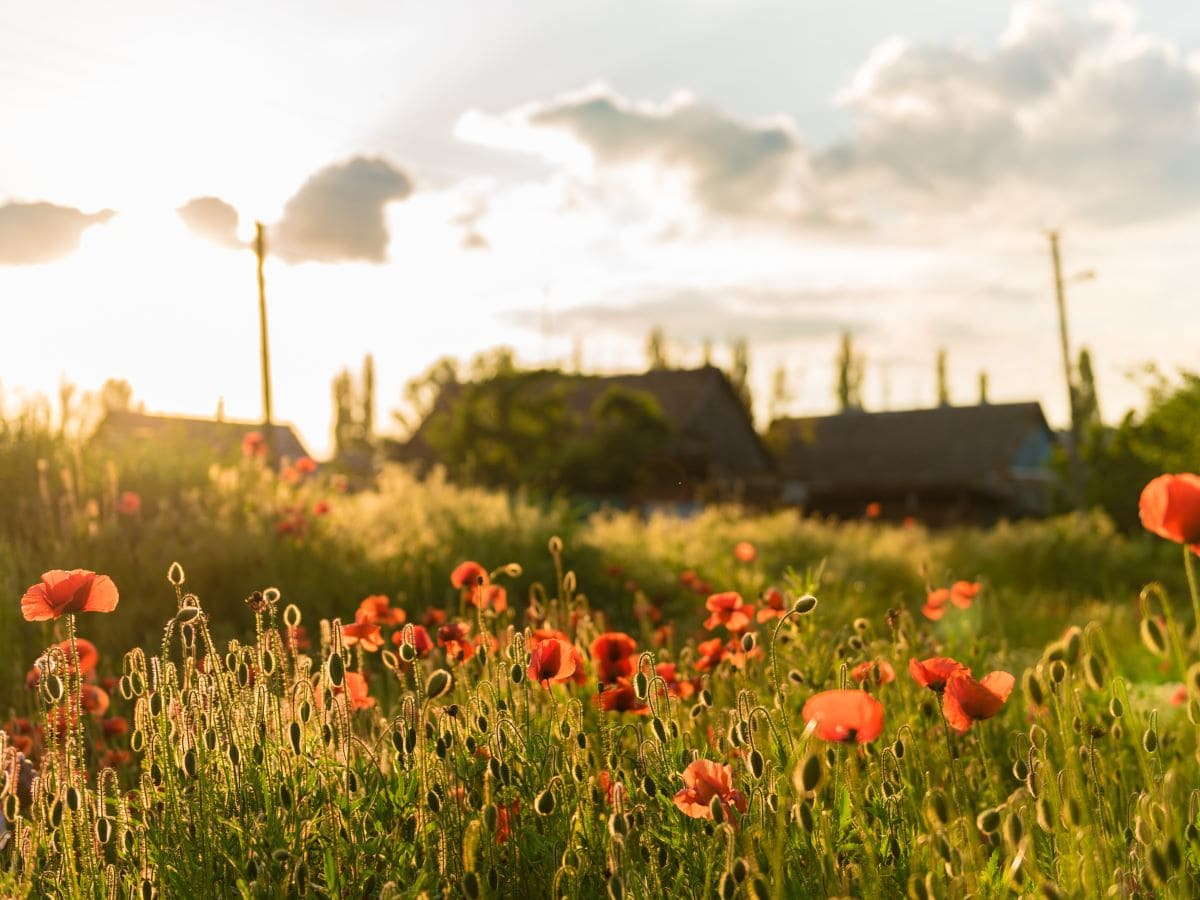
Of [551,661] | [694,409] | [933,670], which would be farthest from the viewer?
[694,409]

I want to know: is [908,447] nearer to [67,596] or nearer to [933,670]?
[933,670]

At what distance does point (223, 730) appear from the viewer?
9.16 feet

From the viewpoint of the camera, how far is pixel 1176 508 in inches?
78.5

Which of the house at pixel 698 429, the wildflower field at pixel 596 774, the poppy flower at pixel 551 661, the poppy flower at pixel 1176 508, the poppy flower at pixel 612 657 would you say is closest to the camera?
the poppy flower at pixel 1176 508

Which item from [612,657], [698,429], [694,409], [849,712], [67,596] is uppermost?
[694,409]

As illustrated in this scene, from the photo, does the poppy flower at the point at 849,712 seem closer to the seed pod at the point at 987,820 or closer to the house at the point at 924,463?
the seed pod at the point at 987,820

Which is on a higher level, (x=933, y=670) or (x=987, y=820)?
(x=933, y=670)

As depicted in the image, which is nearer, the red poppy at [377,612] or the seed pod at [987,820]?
the seed pod at [987,820]

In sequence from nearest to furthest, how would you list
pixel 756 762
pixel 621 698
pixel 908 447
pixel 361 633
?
pixel 756 762 < pixel 621 698 < pixel 361 633 < pixel 908 447

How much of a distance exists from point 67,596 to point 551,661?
1081 mm

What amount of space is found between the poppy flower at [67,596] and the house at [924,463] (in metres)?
35.9

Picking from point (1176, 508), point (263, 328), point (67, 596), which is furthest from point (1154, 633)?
point (263, 328)

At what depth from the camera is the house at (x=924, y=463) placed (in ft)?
127

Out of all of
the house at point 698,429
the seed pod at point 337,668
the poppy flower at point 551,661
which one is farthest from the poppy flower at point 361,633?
the house at point 698,429
